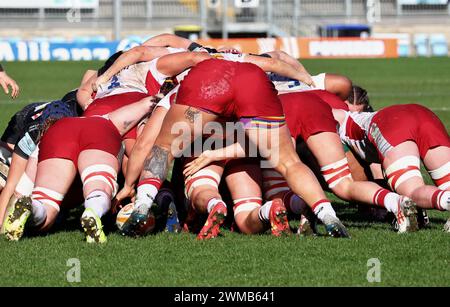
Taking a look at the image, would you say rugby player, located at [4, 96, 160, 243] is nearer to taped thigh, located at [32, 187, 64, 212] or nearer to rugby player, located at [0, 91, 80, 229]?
taped thigh, located at [32, 187, 64, 212]

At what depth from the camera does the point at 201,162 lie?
7434 millimetres

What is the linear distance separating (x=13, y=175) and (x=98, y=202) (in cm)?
121

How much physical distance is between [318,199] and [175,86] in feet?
6.04

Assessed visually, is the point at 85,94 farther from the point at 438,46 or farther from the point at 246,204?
the point at 438,46

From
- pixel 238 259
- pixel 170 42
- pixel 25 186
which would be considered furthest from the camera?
pixel 170 42

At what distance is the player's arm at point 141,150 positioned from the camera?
7523mm

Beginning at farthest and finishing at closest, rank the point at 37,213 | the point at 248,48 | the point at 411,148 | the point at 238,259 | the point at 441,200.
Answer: the point at 248,48
the point at 411,148
the point at 441,200
the point at 37,213
the point at 238,259

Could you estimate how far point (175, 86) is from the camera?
8219 millimetres

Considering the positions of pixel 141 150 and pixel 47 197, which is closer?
pixel 47 197

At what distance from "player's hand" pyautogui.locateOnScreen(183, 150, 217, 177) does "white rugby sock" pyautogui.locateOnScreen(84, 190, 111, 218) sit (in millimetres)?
697

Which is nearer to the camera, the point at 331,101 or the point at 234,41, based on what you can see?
the point at 331,101

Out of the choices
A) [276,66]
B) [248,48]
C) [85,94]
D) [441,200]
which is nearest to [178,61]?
[276,66]
